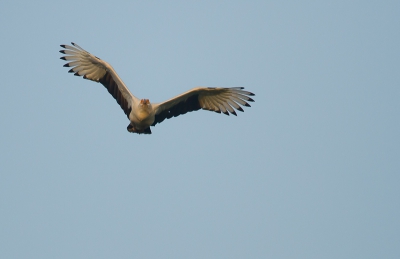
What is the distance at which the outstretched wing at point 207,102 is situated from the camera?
13.6m

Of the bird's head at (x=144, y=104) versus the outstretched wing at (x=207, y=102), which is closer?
the bird's head at (x=144, y=104)

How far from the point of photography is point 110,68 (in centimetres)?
1363

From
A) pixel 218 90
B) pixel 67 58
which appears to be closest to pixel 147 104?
pixel 218 90

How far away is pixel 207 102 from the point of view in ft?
46.0

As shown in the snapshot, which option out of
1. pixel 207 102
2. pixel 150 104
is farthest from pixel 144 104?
pixel 207 102

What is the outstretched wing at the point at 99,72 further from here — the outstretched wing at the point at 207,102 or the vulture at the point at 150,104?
the outstretched wing at the point at 207,102

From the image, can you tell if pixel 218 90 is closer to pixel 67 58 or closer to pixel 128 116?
pixel 128 116

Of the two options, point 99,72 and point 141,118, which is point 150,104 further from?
point 99,72

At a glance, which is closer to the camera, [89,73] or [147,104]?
[147,104]

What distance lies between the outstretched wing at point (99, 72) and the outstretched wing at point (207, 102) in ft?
3.63

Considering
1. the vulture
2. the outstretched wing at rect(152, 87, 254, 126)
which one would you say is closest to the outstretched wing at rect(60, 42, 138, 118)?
the vulture

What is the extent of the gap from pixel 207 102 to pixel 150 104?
1.95 metres

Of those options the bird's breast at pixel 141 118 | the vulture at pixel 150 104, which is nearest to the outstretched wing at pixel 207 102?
the vulture at pixel 150 104

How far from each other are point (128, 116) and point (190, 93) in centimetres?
223
